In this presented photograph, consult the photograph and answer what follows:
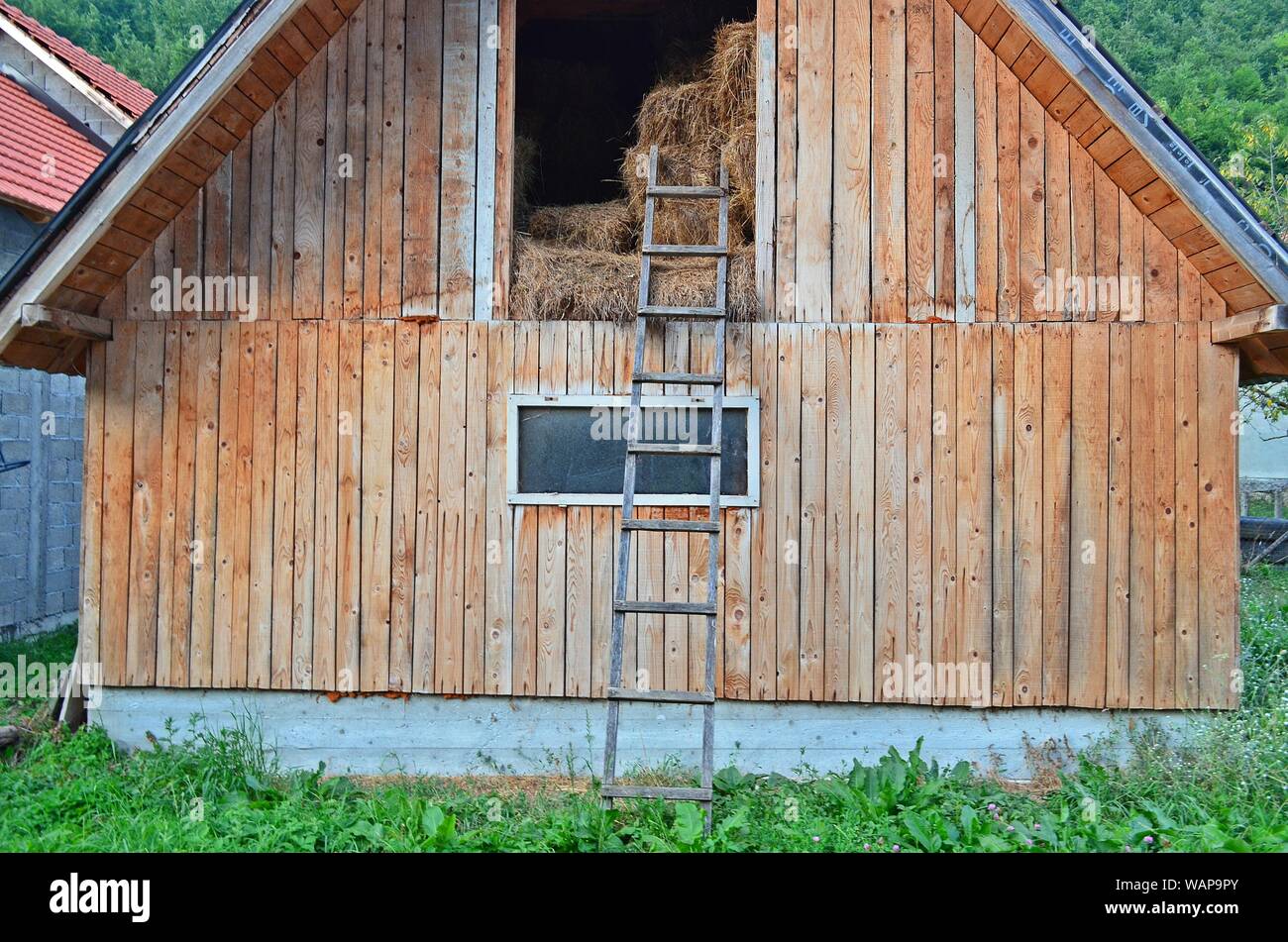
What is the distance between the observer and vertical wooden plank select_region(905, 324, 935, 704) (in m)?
6.33

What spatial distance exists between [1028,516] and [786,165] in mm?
2785

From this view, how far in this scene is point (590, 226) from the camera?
732cm

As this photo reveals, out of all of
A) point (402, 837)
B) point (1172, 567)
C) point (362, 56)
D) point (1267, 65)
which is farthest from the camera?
point (1267, 65)

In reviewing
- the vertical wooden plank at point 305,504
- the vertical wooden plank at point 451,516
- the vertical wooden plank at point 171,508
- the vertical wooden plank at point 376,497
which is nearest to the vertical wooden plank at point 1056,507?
the vertical wooden plank at point 451,516

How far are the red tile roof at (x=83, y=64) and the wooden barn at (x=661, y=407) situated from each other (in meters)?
6.76

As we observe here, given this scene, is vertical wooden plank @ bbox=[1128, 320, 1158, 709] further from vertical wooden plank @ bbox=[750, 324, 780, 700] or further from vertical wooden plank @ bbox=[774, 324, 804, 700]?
vertical wooden plank @ bbox=[750, 324, 780, 700]

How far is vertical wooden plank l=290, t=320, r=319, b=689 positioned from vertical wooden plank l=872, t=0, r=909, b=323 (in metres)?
3.76

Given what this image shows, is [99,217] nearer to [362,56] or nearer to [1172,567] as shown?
[362,56]

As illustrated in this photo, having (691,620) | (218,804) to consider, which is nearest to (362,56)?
(691,620)

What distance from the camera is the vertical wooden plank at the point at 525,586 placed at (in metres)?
6.46

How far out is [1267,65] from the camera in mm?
26547

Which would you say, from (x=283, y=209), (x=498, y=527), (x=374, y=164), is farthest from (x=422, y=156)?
(x=498, y=527)

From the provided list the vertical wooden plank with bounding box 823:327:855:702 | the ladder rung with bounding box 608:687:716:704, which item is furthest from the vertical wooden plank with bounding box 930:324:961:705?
the ladder rung with bounding box 608:687:716:704

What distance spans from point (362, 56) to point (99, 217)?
201cm
